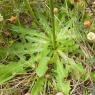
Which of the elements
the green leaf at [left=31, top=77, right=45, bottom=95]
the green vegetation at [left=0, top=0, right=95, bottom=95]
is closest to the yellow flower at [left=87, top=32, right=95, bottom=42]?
the green vegetation at [left=0, top=0, right=95, bottom=95]

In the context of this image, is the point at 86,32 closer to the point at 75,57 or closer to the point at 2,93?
the point at 75,57

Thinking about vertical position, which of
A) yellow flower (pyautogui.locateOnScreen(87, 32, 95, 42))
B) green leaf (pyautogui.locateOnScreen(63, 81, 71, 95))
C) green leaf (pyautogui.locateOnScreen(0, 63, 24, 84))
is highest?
yellow flower (pyautogui.locateOnScreen(87, 32, 95, 42))

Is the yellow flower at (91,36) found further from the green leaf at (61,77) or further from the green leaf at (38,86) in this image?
the green leaf at (38,86)

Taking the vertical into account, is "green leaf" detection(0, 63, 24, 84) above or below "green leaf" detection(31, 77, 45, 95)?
above

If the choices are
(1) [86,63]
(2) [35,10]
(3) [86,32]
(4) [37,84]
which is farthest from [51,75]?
(2) [35,10]

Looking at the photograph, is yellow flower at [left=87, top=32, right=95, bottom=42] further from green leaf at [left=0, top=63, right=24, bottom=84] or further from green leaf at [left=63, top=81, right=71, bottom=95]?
green leaf at [left=0, top=63, right=24, bottom=84]

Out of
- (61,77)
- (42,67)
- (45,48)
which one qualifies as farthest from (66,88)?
(45,48)

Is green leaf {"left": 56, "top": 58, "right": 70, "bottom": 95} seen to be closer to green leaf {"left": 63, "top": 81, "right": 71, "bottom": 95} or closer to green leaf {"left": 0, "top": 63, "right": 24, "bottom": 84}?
green leaf {"left": 63, "top": 81, "right": 71, "bottom": 95}

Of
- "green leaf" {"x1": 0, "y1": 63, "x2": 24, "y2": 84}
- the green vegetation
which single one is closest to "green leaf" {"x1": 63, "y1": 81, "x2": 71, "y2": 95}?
the green vegetation
